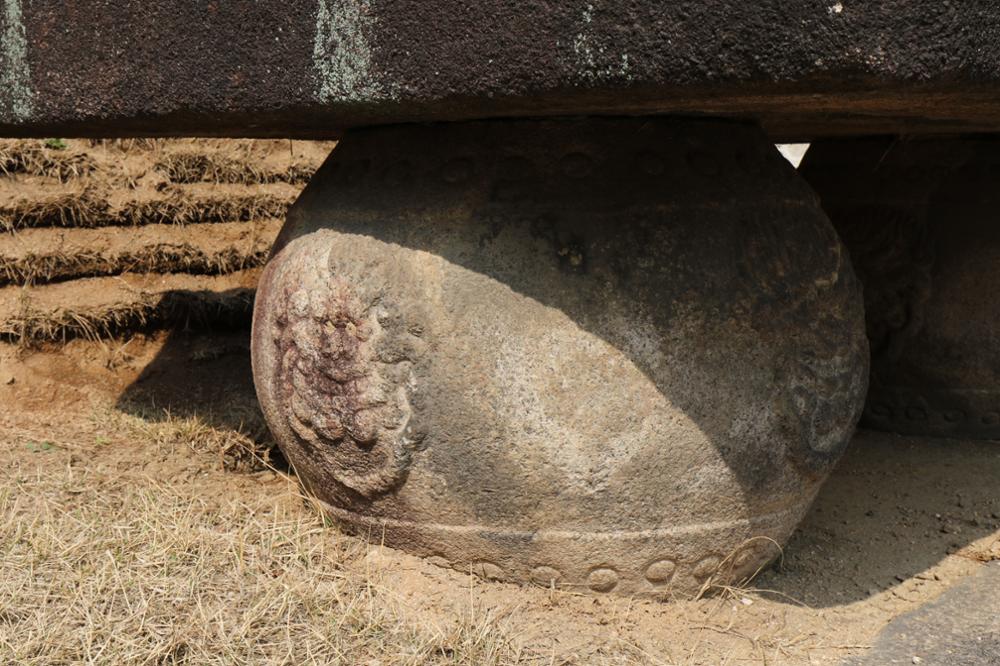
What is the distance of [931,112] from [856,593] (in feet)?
3.33

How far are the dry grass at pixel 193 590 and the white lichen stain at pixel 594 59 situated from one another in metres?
1.04

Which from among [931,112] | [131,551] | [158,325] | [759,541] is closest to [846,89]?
[931,112]

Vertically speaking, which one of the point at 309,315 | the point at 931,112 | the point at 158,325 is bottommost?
the point at 158,325

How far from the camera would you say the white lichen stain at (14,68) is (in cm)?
222

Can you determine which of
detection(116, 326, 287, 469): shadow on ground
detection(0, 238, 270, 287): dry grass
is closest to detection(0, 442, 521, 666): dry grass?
detection(116, 326, 287, 469): shadow on ground

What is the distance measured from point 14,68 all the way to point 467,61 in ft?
3.59

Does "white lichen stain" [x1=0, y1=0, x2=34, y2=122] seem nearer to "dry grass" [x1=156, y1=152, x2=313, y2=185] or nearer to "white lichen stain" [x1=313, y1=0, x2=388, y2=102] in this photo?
"white lichen stain" [x1=313, y1=0, x2=388, y2=102]

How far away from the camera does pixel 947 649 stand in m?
2.12

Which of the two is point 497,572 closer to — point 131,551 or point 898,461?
point 131,551

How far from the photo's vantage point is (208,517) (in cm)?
248

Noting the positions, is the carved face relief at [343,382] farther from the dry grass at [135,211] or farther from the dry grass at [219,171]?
the dry grass at [219,171]

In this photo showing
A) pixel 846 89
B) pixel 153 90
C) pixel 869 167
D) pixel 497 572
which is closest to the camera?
pixel 846 89

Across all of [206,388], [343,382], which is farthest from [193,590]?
[206,388]

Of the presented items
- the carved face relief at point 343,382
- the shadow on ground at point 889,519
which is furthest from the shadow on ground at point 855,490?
the carved face relief at point 343,382
